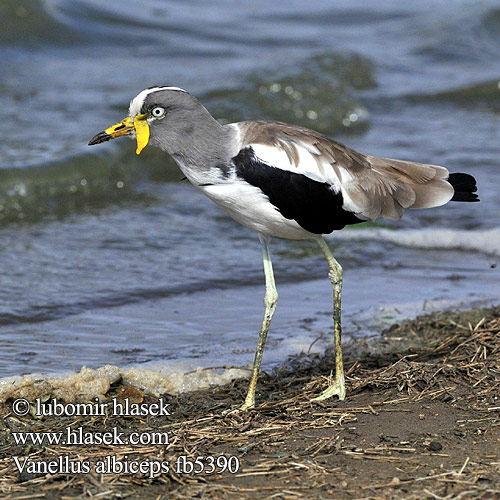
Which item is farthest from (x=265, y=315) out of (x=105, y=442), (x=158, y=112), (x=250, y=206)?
(x=158, y=112)

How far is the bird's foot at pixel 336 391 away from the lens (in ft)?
16.8

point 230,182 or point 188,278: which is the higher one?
point 230,182

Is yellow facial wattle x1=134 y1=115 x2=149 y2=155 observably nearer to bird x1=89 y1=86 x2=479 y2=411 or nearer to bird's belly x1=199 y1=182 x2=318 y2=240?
bird x1=89 y1=86 x2=479 y2=411

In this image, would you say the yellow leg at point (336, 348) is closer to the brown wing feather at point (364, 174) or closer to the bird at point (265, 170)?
the bird at point (265, 170)

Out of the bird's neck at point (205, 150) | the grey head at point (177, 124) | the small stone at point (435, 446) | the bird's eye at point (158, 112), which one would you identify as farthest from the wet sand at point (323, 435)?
the bird's eye at point (158, 112)

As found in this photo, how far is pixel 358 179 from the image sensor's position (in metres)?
5.19

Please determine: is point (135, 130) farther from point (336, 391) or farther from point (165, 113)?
point (336, 391)

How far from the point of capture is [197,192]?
1066 cm

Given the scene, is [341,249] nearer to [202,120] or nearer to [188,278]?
[188,278]

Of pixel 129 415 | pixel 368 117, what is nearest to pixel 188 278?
pixel 129 415

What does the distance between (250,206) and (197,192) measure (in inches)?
233

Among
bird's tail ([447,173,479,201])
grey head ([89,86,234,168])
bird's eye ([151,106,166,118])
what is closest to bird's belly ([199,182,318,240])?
grey head ([89,86,234,168])

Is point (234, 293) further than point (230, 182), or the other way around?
point (234, 293)

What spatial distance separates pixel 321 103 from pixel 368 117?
91 centimetres
